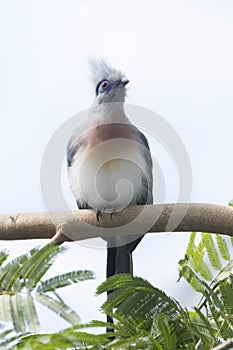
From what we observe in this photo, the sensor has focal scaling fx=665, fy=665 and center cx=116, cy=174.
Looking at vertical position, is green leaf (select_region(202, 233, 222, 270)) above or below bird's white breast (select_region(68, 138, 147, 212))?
below

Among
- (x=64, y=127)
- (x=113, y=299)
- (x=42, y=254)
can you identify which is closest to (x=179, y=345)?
(x=113, y=299)

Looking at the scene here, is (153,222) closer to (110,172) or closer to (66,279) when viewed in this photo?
(110,172)

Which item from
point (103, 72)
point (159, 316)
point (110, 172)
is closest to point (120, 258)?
point (110, 172)

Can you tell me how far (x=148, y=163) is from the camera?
3.85 metres

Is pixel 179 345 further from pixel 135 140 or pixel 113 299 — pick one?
pixel 135 140

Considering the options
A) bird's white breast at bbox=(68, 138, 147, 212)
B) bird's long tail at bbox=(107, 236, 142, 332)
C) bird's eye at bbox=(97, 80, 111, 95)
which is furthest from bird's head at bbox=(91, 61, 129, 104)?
bird's long tail at bbox=(107, 236, 142, 332)

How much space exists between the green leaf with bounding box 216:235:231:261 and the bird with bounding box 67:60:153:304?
0.85m

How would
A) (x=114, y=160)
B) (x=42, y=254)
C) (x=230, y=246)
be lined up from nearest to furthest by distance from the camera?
(x=42, y=254)
(x=230, y=246)
(x=114, y=160)

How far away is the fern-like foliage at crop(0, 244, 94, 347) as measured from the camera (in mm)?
1321

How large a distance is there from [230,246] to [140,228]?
396 mm

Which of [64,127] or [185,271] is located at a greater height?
[64,127]

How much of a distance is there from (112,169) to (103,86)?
2.66 ft

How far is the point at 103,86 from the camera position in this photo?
4.23 metres

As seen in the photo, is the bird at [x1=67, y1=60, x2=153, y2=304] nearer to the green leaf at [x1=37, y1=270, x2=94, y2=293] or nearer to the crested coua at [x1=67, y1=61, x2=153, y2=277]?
the crested coua at [x1=67, y1=61, x2=153, y2=277]
